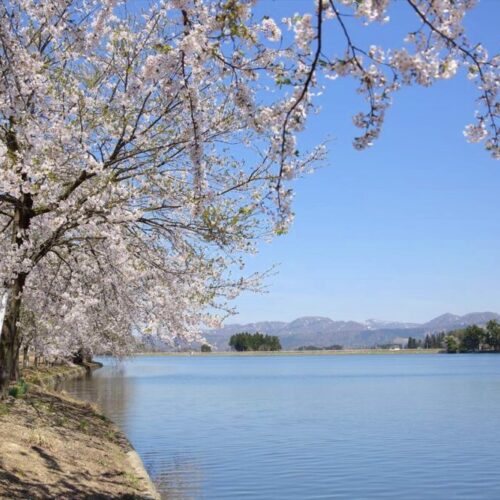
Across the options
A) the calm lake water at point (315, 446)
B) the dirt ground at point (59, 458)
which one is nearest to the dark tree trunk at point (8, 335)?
the dirt ground at point (59, 458)

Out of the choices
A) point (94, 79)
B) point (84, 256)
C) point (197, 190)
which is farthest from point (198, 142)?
point (84, 256)

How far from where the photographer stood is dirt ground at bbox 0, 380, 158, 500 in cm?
1133

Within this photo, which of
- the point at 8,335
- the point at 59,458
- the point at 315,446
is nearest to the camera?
the point at 59,458

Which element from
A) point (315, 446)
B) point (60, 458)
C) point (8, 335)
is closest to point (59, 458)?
point (60, 458)

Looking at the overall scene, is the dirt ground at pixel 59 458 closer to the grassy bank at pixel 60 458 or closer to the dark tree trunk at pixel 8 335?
the grassy bank at pixel 60 458

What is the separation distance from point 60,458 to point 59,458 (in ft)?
0.11

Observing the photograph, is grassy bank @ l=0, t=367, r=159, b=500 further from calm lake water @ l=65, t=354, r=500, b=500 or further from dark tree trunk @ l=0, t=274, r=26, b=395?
calm lake water @ l=65, t=354, r=500, b=500

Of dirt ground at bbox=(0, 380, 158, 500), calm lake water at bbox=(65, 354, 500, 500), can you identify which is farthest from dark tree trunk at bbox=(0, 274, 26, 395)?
calm lake water at bbox=(65, 354, 500, 500)

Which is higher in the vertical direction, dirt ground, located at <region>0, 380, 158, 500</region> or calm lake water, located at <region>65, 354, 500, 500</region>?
dirt ground, located at <region>0, 380, 158, 500</region>

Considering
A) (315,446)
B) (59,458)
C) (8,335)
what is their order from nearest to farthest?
(59,458) < (8,335) < (315,446)

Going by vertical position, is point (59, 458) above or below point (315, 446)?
above

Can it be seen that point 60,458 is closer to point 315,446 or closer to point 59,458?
point 59,458

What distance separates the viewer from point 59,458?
45.6 feet

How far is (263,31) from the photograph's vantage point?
7.43m
